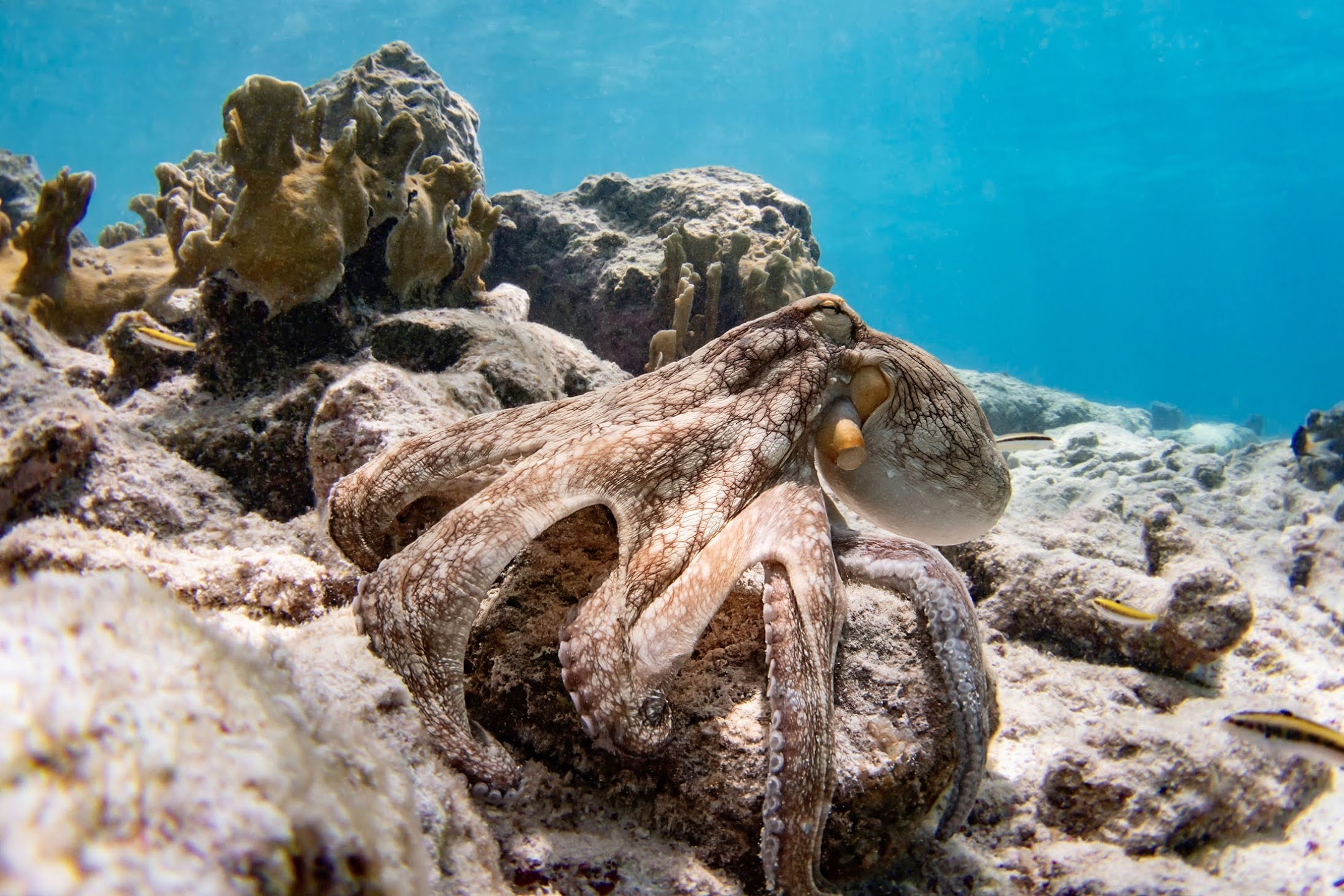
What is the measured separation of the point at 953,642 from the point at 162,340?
210 inches

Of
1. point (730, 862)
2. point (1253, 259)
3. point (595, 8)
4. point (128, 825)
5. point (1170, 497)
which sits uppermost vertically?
point (1253, 259)

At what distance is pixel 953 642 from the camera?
208 cm

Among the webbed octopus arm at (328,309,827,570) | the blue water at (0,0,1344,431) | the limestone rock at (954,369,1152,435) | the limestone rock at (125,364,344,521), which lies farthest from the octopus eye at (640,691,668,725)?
the blue water at (0,0,1344,431)

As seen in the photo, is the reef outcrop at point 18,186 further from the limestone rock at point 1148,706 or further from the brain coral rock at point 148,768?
the limestone rock at point 1148,706

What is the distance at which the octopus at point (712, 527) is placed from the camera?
6.15 ft

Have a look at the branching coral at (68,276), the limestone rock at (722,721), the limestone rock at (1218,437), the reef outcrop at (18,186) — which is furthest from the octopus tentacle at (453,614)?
the limestone rock at (1218,437)

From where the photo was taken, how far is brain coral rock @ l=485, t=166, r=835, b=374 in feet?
27.1

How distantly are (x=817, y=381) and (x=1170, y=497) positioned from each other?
27.0 ft

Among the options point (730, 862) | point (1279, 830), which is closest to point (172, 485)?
point (730, 862)

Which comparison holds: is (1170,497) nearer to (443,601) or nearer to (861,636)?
(861,636)

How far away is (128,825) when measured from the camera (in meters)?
0.57

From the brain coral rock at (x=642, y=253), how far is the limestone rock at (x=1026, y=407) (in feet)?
26.9

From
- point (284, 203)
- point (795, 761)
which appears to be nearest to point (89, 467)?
point (284, 203)

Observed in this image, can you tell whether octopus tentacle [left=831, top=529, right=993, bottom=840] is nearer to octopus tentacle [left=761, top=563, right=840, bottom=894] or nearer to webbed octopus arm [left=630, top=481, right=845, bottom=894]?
webbed octopus arm [left=630, top=481, right=845, bottom=894]
